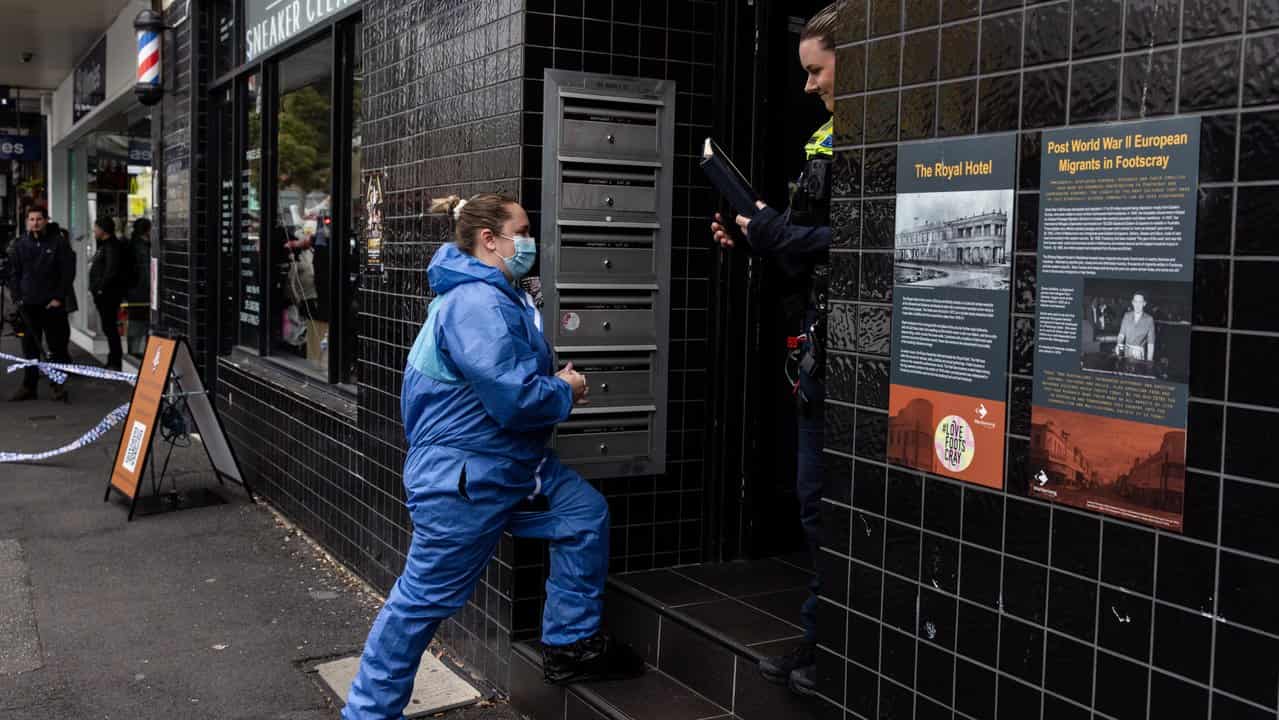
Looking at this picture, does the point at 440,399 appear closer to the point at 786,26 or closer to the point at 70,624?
the point at 786,26

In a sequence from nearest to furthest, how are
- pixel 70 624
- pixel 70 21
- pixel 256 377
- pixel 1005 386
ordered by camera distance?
pixel 1005 386, pixel 70 624, pixel 256 377, pixel 70 21

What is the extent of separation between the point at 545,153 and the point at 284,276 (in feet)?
14.8

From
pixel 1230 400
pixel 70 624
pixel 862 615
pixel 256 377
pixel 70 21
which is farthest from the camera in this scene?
pixel 70 21

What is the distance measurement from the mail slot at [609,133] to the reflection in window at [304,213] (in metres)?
3.02

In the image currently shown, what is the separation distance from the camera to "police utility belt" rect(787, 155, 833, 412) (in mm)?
3650

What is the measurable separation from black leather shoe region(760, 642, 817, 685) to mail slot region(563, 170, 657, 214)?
6.15 feet

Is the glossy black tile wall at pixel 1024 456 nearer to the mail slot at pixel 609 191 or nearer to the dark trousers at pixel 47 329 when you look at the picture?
the mail slot at pixel 609 191

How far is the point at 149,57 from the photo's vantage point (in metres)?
10.9

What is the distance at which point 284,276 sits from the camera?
8.74 m

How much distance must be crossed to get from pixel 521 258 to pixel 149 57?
26.3ft

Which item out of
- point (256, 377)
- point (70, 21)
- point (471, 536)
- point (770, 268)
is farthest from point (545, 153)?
point (70, 21)

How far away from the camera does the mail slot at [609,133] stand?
4.80m

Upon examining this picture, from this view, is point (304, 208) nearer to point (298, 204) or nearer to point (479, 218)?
point (298, 204)

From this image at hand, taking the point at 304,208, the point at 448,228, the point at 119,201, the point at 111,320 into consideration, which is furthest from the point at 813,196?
the point at 119,201
